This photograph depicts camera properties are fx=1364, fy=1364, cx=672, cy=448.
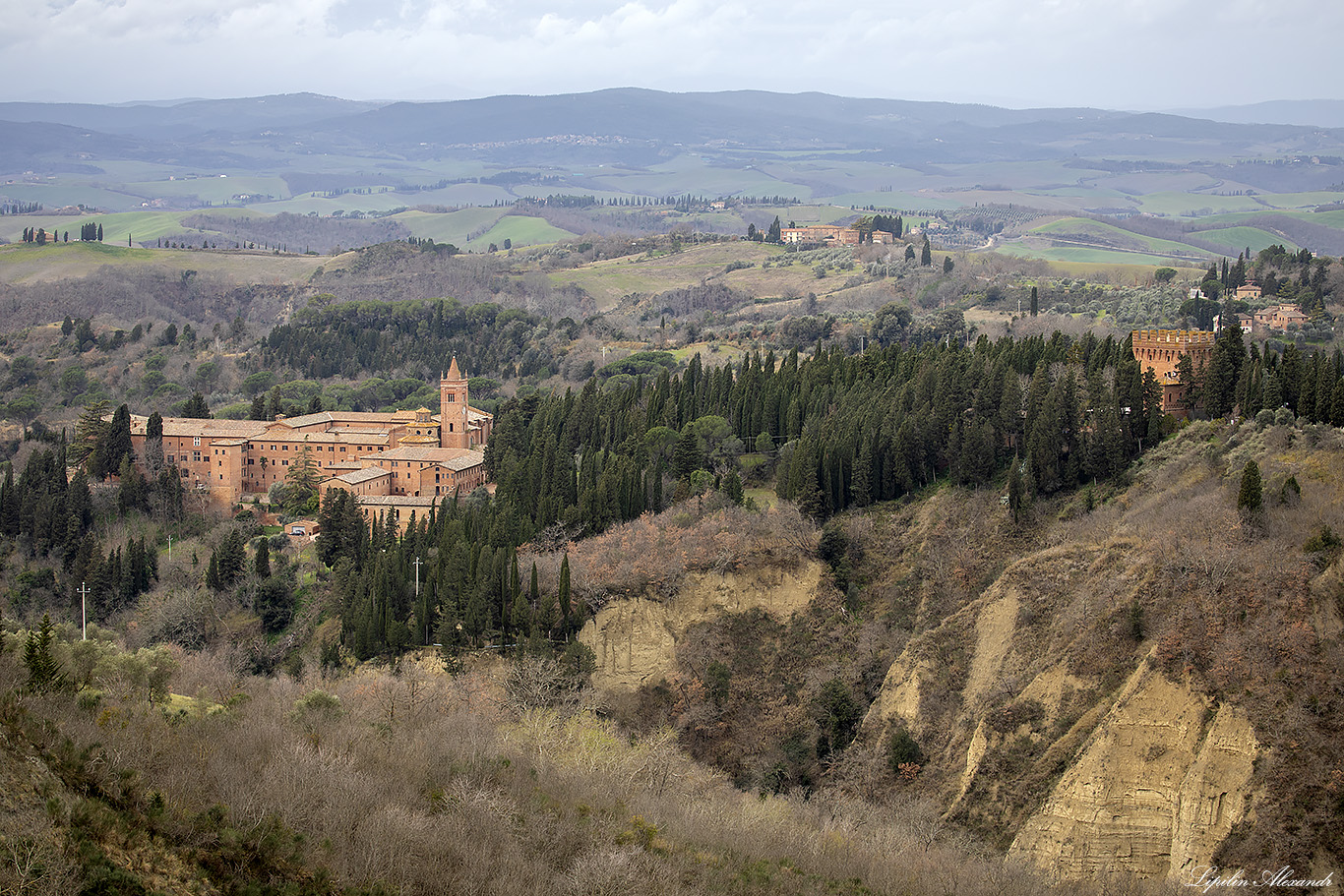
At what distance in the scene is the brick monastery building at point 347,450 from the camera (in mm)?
65562

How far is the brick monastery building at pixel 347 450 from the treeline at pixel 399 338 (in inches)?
1182

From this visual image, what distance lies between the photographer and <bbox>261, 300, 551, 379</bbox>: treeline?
106000 mm

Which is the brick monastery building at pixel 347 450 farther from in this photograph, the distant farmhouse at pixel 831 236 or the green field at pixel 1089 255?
the green field at pixel 1089 255

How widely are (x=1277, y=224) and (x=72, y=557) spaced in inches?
6804

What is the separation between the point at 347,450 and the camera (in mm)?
70812

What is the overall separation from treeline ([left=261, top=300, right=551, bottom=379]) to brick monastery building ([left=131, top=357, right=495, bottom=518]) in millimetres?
30012

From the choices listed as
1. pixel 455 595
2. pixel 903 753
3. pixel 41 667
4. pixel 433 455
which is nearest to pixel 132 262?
pixel 433 455

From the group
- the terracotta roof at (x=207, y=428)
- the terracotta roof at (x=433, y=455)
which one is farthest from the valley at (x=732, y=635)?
the terracotta roof at (x=433, y=455)

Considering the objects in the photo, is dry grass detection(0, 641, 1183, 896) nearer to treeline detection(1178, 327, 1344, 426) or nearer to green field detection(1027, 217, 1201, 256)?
treeline detection(1178, 327, 1344, 426)

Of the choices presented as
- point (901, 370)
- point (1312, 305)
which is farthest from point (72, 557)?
point (1312, 305)

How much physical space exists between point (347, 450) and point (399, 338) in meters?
42.1

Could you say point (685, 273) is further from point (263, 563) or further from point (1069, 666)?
point (1069, 666)

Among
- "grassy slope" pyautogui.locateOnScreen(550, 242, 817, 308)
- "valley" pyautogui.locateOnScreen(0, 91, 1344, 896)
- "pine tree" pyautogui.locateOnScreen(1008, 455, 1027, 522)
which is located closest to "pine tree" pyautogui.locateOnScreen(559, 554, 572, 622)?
"valley" pyautogui.locateOnScreen(0, 91, 1344, 896)

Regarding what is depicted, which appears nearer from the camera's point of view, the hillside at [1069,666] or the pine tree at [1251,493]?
the hillside at [1069,666]
